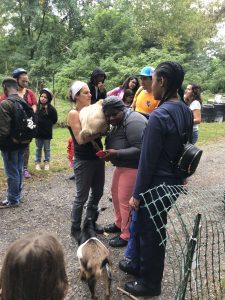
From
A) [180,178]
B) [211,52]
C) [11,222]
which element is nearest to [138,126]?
Result: [180,178]

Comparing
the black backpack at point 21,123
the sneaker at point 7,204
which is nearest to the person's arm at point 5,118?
the black backpack at point 21,123

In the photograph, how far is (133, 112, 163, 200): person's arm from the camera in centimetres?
290

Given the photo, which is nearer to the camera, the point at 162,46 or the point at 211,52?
the point at 162,46

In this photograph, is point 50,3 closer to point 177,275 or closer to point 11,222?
point 11,222

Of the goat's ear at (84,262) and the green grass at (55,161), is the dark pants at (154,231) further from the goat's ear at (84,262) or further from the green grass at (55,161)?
the green grass at (55,161)

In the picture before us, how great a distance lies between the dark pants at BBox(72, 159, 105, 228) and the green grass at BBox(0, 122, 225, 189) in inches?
97.4

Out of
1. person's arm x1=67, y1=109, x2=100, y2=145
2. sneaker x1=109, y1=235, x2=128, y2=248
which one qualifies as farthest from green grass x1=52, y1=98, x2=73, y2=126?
person's arm x1=67, y1=109, x2=100, y2=145

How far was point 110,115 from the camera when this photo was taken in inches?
147

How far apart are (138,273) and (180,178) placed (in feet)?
4.14

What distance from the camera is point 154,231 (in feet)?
10.4

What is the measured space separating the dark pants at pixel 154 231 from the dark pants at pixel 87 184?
3.17ft

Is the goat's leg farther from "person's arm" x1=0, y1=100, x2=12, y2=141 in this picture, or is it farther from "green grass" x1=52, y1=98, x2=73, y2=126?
"green grass" x1=52, y1=98, x2=73, y2=126

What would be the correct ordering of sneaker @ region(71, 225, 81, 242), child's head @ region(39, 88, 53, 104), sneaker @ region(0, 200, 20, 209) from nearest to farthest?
sneaker @ region(71, 225, 81, 242), sneaker @ region(0, 200, 20, 209), child's head @ region(39, 88, 53, 104)

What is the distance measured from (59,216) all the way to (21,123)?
1.49m
